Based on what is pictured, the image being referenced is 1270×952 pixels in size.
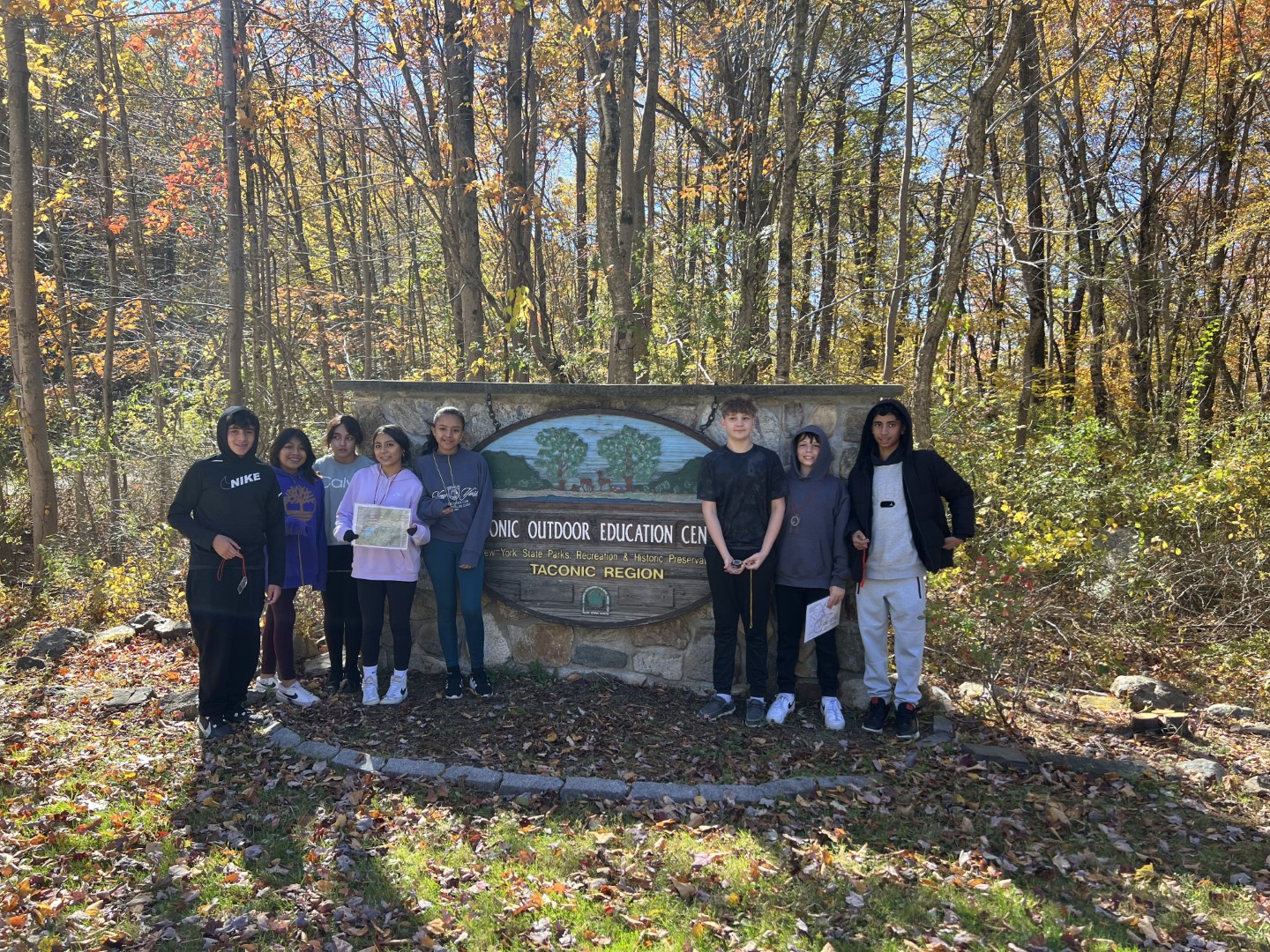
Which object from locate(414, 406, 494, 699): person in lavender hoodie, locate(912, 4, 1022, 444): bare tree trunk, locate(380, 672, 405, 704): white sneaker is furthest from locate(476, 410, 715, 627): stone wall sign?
locate(912, 4, 1022, 444): bare tree trunk

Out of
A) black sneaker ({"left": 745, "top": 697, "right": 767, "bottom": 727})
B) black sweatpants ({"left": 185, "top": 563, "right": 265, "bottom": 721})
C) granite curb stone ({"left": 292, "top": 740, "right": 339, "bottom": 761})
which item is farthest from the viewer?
black sneaker ({"left": 745, "top": 697, "right": 767, "bottom": 727})

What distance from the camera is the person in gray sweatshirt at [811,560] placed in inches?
175

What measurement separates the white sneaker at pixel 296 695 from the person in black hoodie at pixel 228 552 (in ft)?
1.07

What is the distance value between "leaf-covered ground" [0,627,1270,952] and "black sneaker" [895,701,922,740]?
0.43 feet

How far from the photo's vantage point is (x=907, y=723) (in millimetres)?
4406

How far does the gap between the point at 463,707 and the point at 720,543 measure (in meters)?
1.84

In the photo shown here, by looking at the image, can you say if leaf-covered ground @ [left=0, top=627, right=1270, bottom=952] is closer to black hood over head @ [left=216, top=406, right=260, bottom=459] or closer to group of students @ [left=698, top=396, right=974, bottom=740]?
group of students @ [left=698, top=396, right=974, bottom=740]

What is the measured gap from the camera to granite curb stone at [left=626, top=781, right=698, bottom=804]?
376 centimetres

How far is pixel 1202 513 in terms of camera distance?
644 cm

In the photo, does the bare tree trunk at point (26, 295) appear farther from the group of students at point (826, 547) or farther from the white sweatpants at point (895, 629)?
the white sweatpants at point (895, 629)

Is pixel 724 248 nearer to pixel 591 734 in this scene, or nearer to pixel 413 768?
pixel 591 734

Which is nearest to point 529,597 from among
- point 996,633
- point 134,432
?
point 996,633

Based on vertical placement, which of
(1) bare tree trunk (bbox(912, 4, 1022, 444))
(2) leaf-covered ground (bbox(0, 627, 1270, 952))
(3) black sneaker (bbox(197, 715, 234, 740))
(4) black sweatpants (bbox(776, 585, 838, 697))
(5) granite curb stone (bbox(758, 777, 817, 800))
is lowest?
(2) leaf-covered ground (bbox(0, 627, 1270, 952))

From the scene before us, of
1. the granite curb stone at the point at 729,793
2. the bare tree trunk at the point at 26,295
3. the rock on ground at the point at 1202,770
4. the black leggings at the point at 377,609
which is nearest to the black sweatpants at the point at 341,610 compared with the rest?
the black leggings at the point at 377,609
